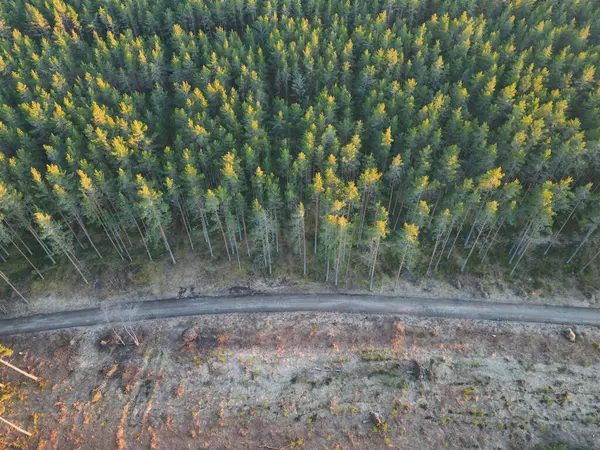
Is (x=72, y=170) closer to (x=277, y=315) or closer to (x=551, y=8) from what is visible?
(x=277, y=315)

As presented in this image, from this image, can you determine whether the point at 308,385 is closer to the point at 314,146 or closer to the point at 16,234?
the point at 314,146

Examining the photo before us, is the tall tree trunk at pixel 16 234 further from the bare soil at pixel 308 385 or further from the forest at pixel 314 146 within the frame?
the bare soil at pixel 308 385

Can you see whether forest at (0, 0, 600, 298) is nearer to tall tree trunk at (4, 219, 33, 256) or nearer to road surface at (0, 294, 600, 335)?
tall tree trunk at (4, 219, 33, 256)

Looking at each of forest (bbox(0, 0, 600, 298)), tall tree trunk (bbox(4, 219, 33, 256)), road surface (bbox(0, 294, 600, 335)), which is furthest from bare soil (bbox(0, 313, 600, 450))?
tall tree trunk (bbox(4, 219, 33, 256))

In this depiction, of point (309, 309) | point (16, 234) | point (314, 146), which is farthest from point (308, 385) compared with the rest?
point (16, 234)

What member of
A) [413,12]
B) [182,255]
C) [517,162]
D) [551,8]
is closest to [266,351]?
[182,255]

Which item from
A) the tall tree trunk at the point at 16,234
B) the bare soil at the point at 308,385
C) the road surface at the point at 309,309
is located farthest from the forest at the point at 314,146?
the bare soil at the point at 308,385
